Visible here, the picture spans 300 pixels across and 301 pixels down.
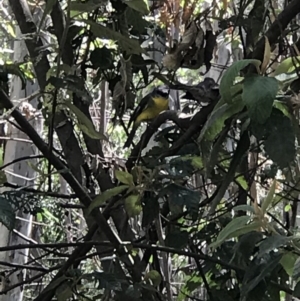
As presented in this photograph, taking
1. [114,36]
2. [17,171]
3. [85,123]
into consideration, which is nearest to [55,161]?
[85,123]

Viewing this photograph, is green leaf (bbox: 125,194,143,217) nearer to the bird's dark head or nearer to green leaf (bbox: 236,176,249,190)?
green leaf (bbox: 236,176,249,190)

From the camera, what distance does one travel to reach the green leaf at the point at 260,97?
43cm

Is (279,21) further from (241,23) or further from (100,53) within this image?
(100,53)

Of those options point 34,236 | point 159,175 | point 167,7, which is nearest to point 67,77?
point 159,175

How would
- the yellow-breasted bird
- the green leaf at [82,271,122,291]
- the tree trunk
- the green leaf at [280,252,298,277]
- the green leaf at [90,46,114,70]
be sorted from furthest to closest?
1. the tree trunk
2. the yellow-breasted bird
3. the green leaf at [90,46,114,70]
4. the green leaf at [82,271,122,291]
5. the green leaf at [280,252,298,277]

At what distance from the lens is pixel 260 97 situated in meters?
0.43

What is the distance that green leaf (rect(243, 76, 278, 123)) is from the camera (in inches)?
17.0

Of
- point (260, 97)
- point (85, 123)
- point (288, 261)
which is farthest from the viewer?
point (85, 123)

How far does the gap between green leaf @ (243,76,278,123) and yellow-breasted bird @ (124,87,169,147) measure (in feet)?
1.87

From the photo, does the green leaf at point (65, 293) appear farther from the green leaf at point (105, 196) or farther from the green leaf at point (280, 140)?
the green leaf at point (280, 140)

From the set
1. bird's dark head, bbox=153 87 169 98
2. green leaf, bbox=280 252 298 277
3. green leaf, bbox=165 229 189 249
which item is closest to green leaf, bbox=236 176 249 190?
green leaf, bbox=165 229 189 249

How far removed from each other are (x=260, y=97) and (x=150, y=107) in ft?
2.04

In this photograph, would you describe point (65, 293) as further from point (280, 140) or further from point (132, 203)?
point (280, 140)

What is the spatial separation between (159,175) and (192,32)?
9.9 inches
